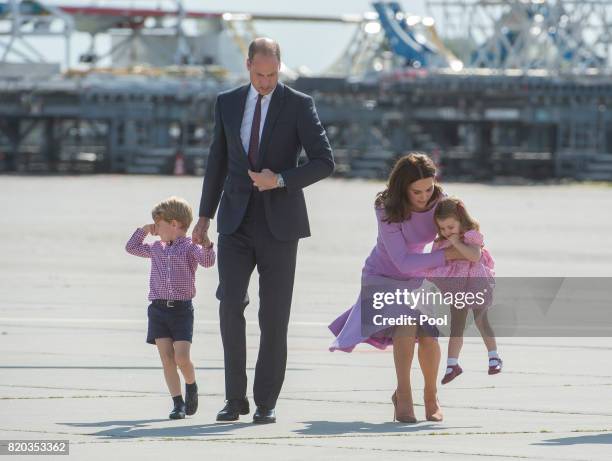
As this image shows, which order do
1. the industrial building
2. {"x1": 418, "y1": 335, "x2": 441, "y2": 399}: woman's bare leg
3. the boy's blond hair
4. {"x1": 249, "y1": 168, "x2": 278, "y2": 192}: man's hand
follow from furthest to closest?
the industrial building, the boy's blond hair, {"x1": 418, "y1": 335, "x2": 441, "y2": 399}: woman's bare leg, {"x1": 249, "y1": 168, "x2": 278, "y2": 192}: man's hand

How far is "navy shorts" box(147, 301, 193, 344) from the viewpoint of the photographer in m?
9.27

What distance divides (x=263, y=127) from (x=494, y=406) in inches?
79.8

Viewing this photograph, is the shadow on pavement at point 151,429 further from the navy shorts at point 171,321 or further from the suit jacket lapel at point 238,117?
the suit jacket lapel at point 238,117

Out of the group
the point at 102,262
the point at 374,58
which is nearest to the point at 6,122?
the point at 374,58

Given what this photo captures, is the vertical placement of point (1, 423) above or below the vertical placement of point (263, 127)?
below

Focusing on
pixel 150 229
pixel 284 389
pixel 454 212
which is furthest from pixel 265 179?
pixel 284 389

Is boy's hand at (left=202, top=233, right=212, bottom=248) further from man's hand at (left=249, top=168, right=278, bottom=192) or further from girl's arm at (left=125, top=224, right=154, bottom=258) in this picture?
man's hand at (left=249, top=168, right=278, bottom=192)

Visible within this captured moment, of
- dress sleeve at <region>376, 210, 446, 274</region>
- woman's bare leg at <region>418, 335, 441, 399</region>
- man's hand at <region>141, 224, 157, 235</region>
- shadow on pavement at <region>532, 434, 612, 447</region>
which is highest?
man's hand at <region>141, 224, 157, 235</region>

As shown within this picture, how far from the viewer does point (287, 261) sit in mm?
9102

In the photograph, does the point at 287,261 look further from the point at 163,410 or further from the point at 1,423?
the point at 1,423

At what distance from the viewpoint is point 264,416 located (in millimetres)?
8938

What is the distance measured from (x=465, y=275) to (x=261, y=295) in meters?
1.10

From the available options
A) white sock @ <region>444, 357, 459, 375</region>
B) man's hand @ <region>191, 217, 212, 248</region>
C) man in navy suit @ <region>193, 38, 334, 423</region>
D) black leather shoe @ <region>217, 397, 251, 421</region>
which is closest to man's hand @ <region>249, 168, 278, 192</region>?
man in navy suit @ <region>193, 38, 334, 423</region>

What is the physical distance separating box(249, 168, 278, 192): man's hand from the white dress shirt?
1.01 ft
